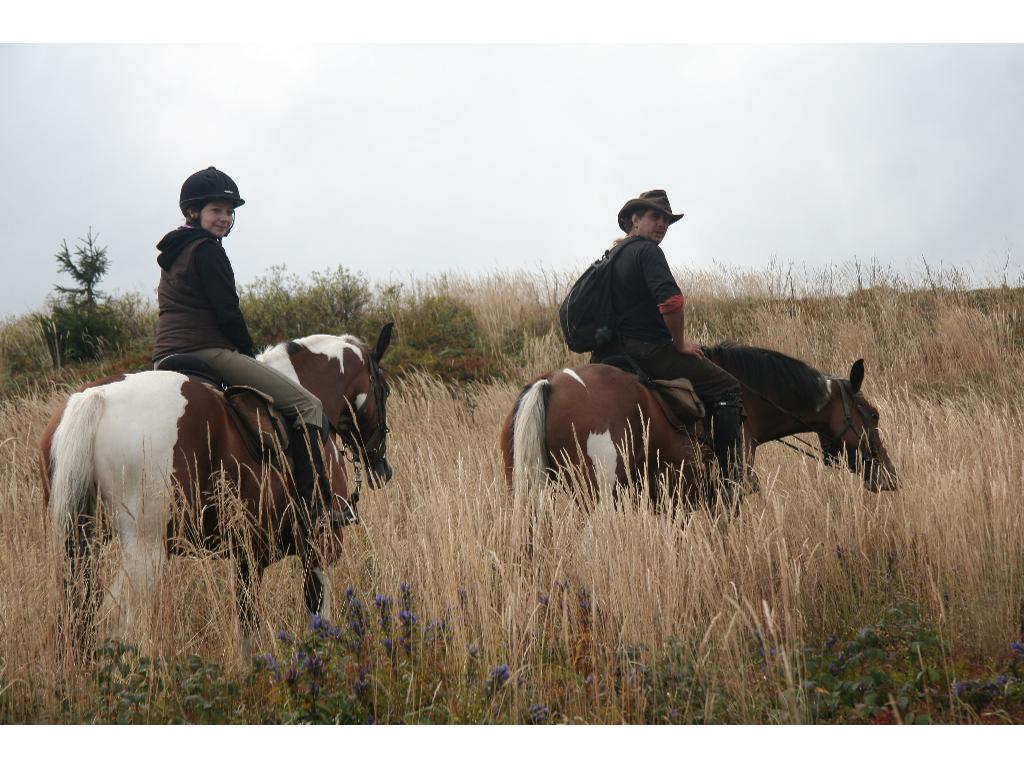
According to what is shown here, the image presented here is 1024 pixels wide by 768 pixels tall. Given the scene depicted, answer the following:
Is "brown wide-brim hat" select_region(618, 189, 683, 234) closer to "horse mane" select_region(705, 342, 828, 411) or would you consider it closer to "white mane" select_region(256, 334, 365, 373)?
"horse mane" select_region(705, 342, 828, 411)

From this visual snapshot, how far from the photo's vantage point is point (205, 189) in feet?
16.1

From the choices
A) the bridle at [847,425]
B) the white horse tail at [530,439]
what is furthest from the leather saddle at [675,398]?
the bridle at [847,425]

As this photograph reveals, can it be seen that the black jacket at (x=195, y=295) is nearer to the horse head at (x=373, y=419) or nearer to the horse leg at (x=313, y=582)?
the horse head at (x=373, y=419)

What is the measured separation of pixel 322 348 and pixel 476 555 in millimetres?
2203

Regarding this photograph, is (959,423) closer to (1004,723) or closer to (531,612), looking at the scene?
(1004,723)

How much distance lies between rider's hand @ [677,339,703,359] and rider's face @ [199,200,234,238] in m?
3.02

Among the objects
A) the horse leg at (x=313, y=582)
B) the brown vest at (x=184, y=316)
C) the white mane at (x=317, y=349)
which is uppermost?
the brown vest at (x=184, y=316)

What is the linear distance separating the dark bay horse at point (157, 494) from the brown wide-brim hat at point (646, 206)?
2.87 m

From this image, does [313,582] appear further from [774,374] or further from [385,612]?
[774,374]

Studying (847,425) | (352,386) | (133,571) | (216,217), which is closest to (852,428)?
(847,425)

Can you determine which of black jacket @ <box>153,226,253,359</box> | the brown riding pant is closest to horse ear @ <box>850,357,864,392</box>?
the brown riding pant

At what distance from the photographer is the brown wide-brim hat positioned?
5.84 m

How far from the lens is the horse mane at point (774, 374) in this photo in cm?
650

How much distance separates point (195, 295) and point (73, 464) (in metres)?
1.28
